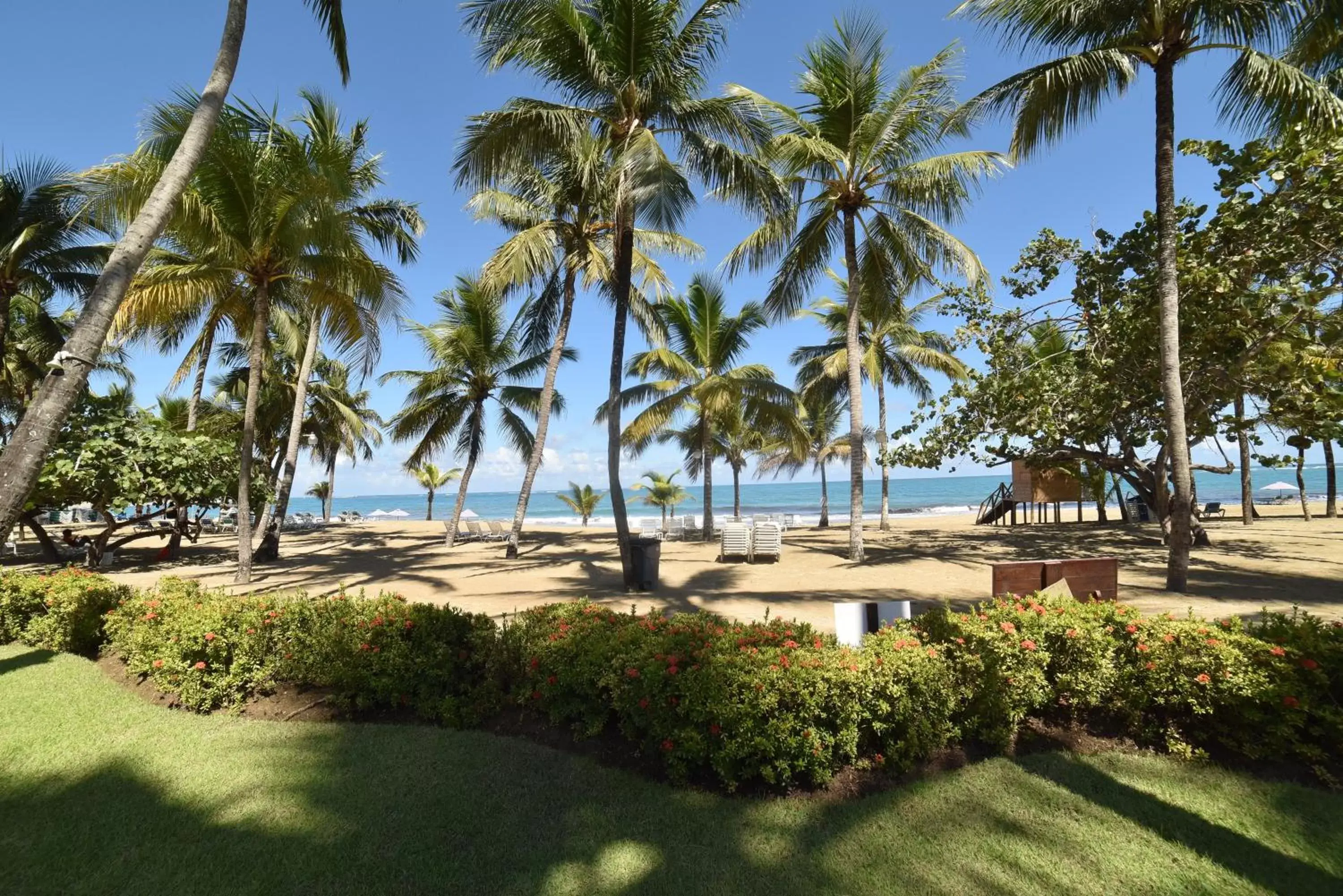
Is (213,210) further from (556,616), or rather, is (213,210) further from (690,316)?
(690,316)

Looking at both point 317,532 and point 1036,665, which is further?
point 317,532

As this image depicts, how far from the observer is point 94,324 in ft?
15.1

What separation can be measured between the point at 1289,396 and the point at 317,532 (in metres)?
34.3

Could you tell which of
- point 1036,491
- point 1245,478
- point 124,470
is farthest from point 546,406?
point 1245,478

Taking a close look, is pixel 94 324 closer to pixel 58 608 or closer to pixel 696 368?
pixel 58 608

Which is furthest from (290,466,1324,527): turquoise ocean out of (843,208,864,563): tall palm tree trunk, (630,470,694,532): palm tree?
(843,208,864,563): tall palm tree trunk

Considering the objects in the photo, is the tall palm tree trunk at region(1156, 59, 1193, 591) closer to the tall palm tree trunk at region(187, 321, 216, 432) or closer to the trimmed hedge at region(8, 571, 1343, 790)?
the trimmed hedge at region(8, 571, 1343, 790)

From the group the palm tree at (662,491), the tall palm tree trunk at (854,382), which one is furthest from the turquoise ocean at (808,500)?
the tall palm tree trunk at (854,382)

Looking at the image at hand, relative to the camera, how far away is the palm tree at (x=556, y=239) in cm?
1071

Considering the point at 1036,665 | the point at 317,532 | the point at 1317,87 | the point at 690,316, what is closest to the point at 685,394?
the point at 690,316

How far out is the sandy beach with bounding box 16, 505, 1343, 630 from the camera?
8.91 meters

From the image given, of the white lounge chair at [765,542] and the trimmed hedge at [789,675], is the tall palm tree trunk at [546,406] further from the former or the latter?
the trimmed hedge at [789,675]

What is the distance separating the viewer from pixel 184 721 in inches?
Answer: 177

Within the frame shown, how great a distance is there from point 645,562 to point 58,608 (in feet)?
23.9
